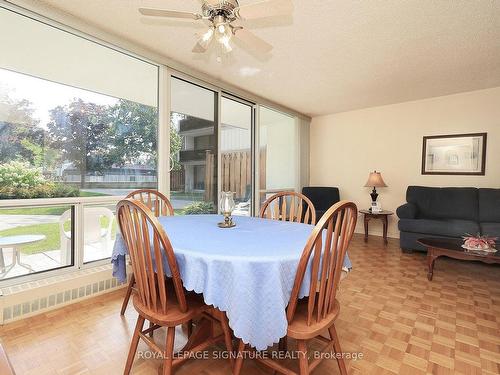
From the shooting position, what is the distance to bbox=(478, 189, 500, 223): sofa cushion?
3451 mm

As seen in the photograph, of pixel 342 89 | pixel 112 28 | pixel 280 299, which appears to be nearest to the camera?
pixel 280 299

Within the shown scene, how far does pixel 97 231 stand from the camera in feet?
8.09

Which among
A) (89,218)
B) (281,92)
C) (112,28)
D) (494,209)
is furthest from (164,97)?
(494,209)

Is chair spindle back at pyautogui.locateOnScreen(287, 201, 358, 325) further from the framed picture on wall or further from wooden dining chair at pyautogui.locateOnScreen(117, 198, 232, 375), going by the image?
the framed picture on wall

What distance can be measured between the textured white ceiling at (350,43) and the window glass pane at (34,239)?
163cm

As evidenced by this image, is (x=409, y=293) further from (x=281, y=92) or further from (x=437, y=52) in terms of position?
(x=281, y=92)

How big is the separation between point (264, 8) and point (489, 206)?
13.0 feet

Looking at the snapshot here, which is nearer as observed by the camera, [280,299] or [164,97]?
[280,299]

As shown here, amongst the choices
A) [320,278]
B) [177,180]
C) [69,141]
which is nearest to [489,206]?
[320,278]

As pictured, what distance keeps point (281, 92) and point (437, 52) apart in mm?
1902

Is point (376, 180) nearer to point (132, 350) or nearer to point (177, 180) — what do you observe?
point (177, 180)

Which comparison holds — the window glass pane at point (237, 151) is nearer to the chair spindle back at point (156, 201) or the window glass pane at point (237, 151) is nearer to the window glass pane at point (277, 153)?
the window glass pane at point (277, 153)

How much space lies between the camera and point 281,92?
3924 mm

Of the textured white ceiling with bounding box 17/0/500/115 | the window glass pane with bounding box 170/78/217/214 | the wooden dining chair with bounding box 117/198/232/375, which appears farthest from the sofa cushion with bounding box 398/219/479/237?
the wooden dining chair with bounding box 117/198/232/375
